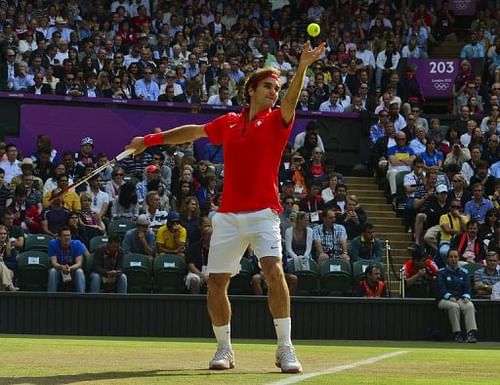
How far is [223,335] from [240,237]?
30.2 inches

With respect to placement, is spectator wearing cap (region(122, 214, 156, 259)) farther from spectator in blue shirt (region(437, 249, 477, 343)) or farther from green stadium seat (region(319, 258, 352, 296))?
spectator in blue shirt (region(437, 249, 477, 343))

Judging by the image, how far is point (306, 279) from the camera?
19938mm

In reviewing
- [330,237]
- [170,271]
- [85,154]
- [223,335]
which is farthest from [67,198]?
[223,335]

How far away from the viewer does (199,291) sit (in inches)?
770

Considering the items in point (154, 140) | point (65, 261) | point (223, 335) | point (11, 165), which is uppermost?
point (11, 165)

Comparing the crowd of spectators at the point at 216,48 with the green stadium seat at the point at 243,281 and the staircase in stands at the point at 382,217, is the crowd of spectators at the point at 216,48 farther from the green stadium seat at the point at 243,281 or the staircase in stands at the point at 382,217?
the green stadium seat at the point at 243,281

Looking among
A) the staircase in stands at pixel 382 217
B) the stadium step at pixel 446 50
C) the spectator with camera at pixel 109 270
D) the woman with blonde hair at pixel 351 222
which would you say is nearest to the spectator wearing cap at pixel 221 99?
the staircase in stands at pixel 382 217

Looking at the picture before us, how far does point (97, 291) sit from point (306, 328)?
3348 mm

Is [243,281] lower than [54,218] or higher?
lower

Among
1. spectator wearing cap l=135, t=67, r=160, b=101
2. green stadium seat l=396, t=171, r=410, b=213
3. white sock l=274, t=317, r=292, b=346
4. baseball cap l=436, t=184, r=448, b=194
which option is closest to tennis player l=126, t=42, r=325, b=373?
white sock l=274, t=317, r=292, b=346

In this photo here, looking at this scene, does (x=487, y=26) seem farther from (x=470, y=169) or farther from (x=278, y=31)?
(x=470, y=169)

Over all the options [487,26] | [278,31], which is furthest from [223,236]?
[487,26]

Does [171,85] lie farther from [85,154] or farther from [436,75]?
[436,75]

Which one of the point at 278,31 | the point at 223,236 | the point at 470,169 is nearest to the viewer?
the point at 223,236
